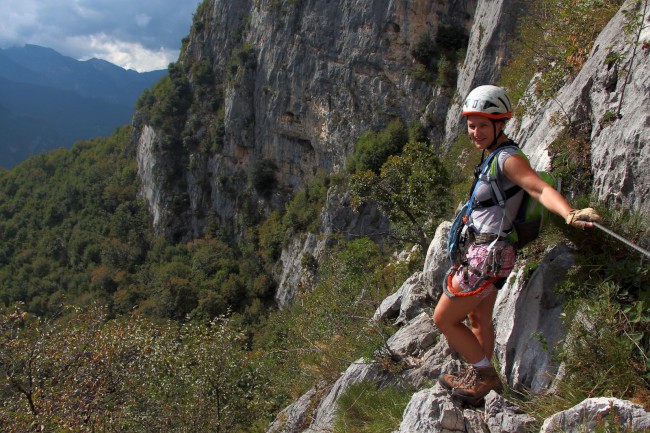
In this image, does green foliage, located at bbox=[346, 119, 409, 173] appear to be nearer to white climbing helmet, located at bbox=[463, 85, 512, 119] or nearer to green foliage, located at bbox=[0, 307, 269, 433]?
green foliage, located at bbox=[0, 307, 269, 433]

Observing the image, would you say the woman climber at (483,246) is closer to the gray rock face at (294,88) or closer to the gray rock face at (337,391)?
the gray rock face at (337,391)

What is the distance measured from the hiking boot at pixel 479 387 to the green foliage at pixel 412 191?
24.0 ft

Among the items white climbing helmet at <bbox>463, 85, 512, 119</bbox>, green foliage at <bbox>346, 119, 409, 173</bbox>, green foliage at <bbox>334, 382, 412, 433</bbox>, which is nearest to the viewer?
white climbing helmet at <bbox>463, 85, 512, 119</bbox>

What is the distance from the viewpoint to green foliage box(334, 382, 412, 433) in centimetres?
473

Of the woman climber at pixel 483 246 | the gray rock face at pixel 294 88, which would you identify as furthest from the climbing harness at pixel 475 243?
the gray rock face at pixel 294 88

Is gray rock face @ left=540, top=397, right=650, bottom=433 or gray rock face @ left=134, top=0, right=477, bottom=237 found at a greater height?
gray rock face @ left=134, top=0, right=477, bottom=237

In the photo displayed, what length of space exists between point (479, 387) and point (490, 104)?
233cm

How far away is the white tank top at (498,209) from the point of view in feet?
10.7

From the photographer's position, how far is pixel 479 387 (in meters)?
3.71

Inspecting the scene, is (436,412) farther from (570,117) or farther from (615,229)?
(570,117)

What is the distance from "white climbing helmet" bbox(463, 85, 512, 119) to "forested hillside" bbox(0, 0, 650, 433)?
4.06 feet

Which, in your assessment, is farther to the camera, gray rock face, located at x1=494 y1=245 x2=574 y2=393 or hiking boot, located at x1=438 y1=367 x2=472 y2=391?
hiking boot, located at x1=438 y1=367 x2=472 y2=391

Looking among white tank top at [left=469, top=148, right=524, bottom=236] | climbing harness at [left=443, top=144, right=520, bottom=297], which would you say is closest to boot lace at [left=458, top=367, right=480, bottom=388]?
climbing harness at [left=443, top=144, right=520, bottom=297]

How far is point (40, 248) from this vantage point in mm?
57812
